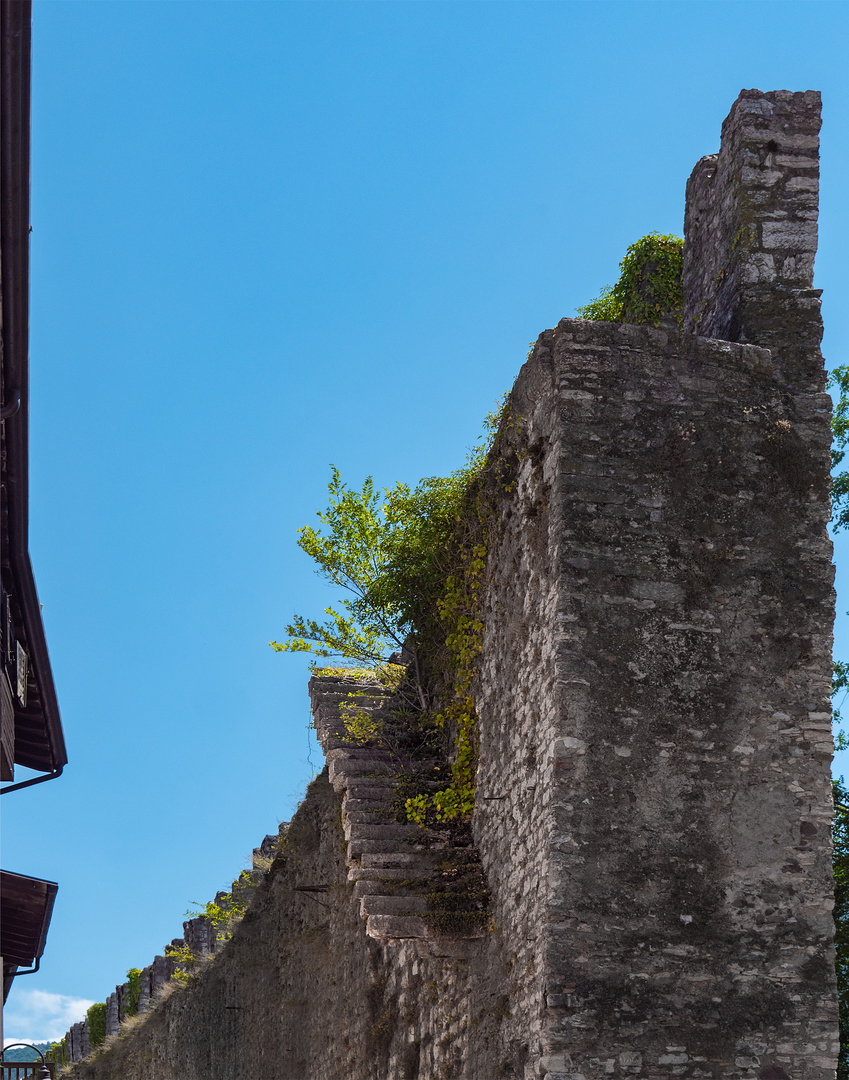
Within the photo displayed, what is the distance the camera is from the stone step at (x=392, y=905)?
7.80 metres

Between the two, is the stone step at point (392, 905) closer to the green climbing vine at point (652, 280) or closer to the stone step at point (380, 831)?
the stone step at point (380, 831)

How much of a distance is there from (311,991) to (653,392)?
23.3 ft

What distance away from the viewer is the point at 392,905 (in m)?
7.92

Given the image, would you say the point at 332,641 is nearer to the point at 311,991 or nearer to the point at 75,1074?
the point at 311,991

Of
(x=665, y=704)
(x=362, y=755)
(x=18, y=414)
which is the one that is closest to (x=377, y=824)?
(x=362, y=755)

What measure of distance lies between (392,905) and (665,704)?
94.6 inches

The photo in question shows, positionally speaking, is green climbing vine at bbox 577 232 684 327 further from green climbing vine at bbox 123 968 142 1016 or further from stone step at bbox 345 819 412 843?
green climbing vine at bbox 123 968 142 1016

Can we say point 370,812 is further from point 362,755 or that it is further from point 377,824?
point 362,755

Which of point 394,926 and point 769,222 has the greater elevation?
point 769,222

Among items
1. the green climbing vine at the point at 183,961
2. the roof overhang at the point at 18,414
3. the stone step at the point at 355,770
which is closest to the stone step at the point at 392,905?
the stone step at the point at 355,770

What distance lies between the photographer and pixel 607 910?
Answer: 6.42m

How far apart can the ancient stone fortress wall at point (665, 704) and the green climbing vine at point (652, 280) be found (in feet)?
2.78

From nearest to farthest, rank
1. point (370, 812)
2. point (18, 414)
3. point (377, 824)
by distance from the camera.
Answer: point (18, 414)
point (377, 824)
point (370, 812)

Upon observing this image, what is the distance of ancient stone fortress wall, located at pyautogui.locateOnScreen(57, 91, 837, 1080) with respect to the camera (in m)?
6.40
